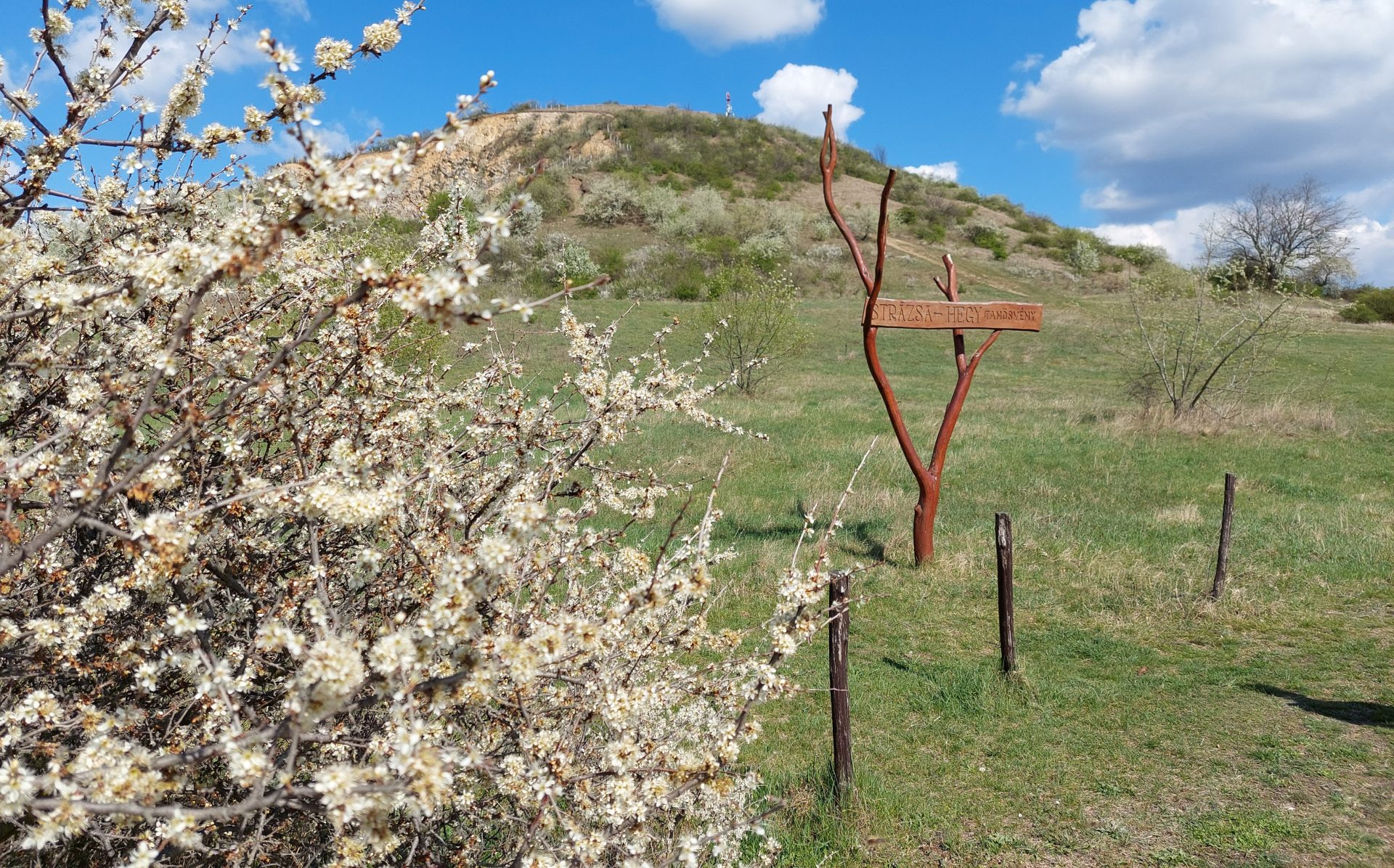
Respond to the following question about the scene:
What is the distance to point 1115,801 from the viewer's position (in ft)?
15.4

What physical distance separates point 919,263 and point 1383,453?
34421 millimetres

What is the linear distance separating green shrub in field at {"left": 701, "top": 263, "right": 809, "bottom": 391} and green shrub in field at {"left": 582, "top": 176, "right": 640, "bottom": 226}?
33.7 m

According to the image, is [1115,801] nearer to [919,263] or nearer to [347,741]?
[347,741]

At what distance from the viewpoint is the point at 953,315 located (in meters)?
8.58

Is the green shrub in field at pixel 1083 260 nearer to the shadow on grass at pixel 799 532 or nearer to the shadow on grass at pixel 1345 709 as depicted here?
the shadow on grass at pixel 799 532

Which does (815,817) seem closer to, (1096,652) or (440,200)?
(1096,652)

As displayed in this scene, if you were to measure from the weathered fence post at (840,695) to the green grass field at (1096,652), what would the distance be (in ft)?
0.48

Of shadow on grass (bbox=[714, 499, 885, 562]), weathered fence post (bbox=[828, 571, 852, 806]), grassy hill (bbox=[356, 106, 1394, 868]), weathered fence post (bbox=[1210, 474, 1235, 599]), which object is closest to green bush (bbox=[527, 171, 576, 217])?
grassy hill (bbox=[356, 106, 1394, 868])

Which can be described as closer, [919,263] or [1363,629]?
[1363,629]

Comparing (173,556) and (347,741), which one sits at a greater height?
(173,556)

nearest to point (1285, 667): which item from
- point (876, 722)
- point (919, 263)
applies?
point (876, 722)

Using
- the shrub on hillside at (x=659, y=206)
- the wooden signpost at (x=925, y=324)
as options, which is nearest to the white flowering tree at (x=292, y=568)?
the wooden signpost at (x=925, y=324)

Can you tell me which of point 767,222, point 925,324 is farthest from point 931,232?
point 925,324

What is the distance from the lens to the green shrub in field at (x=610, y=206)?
55375 millimetres
